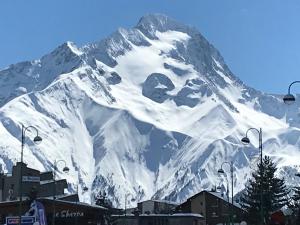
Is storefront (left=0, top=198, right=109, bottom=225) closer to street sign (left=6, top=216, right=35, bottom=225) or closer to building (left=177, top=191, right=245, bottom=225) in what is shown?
street sign (left=6, top=216, right=35, bottom=225)

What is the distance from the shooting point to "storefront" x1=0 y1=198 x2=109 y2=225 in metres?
96.9

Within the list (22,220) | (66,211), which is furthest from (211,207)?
(22,220)

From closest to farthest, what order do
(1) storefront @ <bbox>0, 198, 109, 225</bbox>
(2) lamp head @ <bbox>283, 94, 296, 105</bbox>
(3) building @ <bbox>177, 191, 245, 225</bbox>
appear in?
(2) lamp head @ <bbox>283, 94, 296, 105</bbox>
(1) storefront @ <bbox>0, 198, 109, 225</bbox>
(3) building @ <bbox>177, 191, 245, 225</bbox>

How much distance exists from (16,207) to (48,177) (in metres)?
48.1

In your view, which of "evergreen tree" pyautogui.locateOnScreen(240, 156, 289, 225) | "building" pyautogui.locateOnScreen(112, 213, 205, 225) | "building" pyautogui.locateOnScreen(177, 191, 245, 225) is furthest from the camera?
"building" pyautogui.locateOnScreen(177, 191, 245, 225)

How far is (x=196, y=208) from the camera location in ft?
444

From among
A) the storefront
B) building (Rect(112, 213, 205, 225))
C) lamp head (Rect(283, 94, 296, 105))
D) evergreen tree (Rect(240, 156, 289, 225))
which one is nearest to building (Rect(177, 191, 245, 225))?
building (Rect(112, 213, 205, 225))

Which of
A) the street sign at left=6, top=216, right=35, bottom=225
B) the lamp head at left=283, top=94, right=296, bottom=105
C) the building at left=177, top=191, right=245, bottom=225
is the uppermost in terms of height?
the building at left=177, top=191, right=245, bottom=225

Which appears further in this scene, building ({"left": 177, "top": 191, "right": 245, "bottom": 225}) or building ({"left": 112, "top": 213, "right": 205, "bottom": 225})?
building ({"left": 177, "top": 191, "right": 245, "bottom": 225})

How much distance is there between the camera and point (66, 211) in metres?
99.0

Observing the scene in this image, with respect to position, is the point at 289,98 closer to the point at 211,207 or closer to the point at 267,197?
the point at 267,197

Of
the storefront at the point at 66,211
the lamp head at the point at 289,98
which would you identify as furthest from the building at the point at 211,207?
the lamp head at the point at 289,98

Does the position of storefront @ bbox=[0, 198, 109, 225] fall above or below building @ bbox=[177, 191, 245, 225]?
below

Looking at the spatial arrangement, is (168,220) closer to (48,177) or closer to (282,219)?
(48,177)
